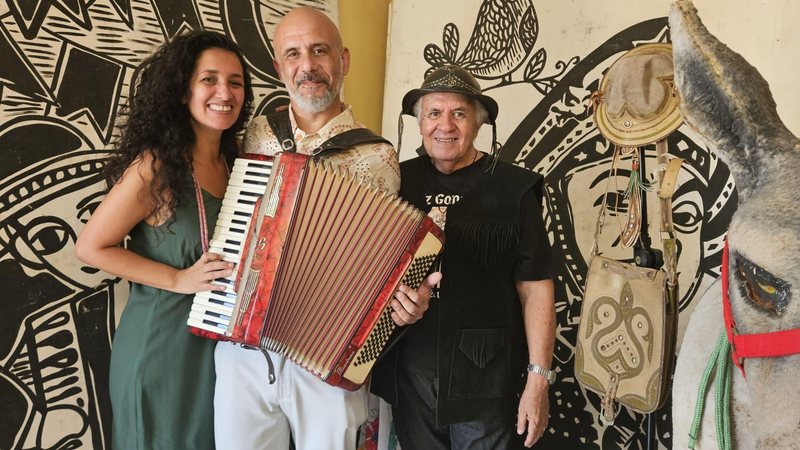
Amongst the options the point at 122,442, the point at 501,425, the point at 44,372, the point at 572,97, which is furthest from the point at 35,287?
the point at 572,97

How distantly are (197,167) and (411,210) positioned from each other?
2.15 feet

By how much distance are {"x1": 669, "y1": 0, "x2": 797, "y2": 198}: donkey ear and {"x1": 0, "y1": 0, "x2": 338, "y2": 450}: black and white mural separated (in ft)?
6.06

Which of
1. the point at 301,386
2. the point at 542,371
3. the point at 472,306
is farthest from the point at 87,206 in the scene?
the point at 542,371

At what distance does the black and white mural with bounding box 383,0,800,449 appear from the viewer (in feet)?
6.61

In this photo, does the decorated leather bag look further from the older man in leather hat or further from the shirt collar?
the shirt collar

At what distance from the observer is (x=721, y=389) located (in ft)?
2.96

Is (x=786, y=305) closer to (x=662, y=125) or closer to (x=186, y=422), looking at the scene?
(x=662, y=125)

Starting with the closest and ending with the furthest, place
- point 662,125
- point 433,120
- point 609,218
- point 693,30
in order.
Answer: point 693,30 → point 662,125 → point 433,120 → point 609,218

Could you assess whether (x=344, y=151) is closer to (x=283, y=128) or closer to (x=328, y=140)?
(x=328, y=140)

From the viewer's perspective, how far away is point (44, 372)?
6.24 feet

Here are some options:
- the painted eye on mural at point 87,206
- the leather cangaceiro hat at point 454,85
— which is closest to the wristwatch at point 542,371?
the leather cangaceiro hat at point 454,85

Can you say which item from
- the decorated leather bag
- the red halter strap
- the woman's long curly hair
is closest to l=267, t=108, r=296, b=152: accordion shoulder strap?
the woman's long curly hair

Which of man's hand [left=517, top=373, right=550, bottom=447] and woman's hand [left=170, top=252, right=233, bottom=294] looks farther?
man's hand [left=517, top=373, right=550, bottom=447]

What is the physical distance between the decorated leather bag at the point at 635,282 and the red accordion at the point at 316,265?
0.64m
